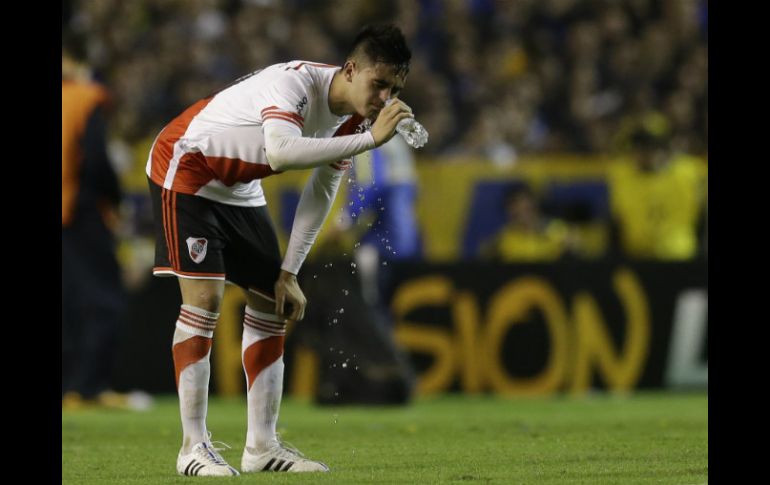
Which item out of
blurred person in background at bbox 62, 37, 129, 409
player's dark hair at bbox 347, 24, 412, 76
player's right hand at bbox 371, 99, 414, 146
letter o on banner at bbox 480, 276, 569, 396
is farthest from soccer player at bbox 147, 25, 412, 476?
letter o on banner at bbox 480, 276, 569, 396

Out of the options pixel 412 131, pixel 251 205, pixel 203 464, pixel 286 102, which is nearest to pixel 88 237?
pixel 251 205

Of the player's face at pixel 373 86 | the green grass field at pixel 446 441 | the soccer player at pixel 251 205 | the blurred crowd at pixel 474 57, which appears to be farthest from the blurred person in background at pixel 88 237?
the player's face at pixel 373 86

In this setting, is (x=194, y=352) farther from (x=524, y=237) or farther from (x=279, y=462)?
(x=524, y=237)

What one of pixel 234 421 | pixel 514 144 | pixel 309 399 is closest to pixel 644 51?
pixel 514 144

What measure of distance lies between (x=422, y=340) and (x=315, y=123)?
269 inches

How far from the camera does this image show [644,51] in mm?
18281

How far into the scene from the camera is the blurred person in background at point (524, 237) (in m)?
14.5

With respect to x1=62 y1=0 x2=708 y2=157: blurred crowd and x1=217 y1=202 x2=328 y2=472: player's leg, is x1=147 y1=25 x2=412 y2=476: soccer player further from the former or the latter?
x1=62 y1=0 x2=708 y2=157: blurred crowd

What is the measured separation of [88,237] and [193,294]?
531cm

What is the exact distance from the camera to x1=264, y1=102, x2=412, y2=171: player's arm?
6492 mm

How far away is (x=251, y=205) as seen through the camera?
7410 mm

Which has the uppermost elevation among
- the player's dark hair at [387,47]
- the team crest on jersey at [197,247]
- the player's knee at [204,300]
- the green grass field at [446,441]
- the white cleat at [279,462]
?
the player's dark hair at [387,47]

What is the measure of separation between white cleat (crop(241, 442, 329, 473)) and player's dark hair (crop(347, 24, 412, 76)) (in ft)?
6.38

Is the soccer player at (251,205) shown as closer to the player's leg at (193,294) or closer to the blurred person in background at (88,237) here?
the player's leg at (193,294)
